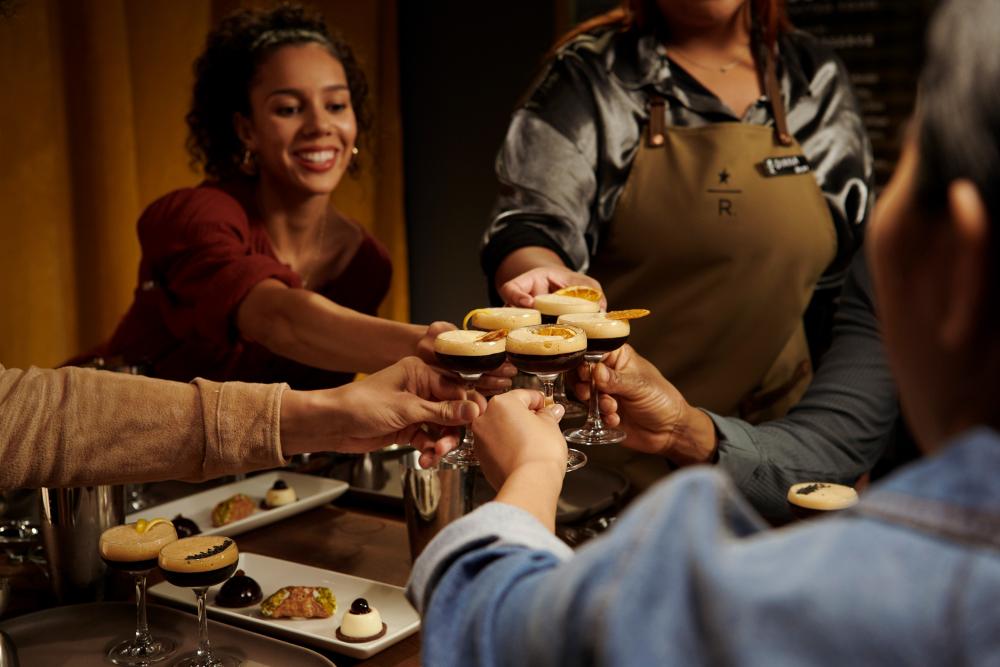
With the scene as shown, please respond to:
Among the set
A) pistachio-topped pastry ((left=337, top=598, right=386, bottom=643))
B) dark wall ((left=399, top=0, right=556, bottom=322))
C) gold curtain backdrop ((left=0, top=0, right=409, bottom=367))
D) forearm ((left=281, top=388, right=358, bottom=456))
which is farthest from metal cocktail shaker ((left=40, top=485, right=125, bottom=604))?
dark wall ((left=399, top=0, right=556, bottom=322))

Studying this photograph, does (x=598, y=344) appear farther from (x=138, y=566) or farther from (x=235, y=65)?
(x=235, y=65)

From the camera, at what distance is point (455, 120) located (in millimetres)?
4996

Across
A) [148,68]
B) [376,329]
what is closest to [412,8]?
[148,68]

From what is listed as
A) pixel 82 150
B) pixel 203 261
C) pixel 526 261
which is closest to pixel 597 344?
pixel 526 261

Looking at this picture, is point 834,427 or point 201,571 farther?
point 834,427

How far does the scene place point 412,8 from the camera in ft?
16.4

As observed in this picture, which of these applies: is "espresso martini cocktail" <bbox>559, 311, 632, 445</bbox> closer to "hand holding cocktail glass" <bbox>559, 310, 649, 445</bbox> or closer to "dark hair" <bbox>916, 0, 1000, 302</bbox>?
"hand holding cocktail glass" <bbox>559, 310, 649, 445</bbox>

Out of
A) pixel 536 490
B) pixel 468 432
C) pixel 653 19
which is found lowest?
pixel 468 432

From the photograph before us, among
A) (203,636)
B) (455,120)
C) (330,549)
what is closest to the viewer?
(203,636)

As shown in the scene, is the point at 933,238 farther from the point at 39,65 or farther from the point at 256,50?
the point at 39,65

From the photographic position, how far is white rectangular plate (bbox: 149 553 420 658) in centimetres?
154

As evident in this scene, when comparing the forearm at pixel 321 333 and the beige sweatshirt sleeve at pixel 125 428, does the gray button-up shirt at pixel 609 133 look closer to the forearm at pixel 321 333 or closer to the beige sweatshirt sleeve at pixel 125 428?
the forearm at pixel 321 333

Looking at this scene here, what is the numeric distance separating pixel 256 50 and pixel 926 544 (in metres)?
2.76

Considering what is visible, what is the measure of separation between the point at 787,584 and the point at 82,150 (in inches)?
143
